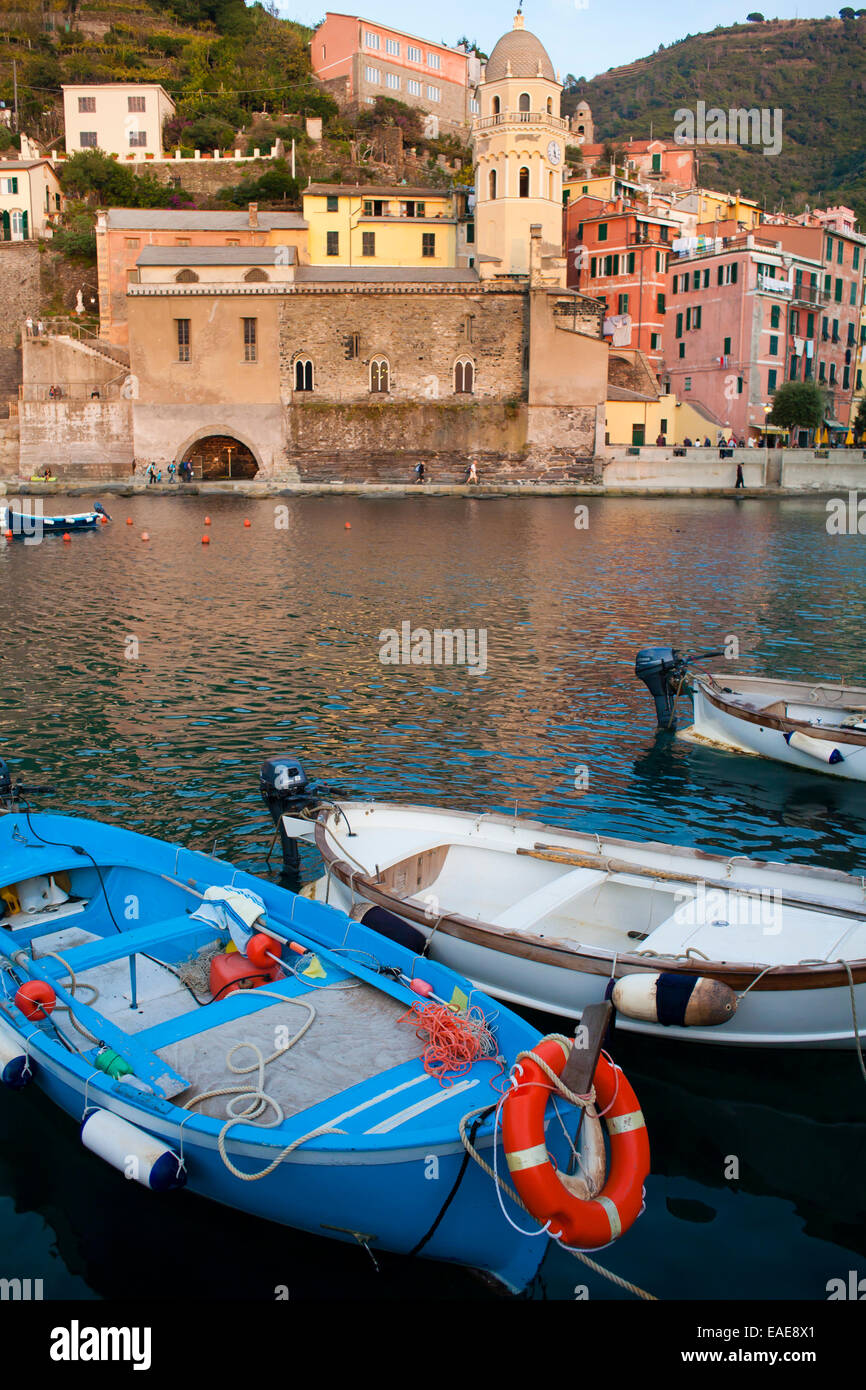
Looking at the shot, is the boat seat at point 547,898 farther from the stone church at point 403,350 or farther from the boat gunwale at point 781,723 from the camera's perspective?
the stone church at point 403,350

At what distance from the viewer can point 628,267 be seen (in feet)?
193

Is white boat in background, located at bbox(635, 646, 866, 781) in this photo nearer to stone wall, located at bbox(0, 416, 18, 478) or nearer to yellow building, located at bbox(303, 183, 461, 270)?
stone wall, located at bbox(0, 416, 18, 478)

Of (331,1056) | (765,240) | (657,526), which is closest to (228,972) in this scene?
(331,1056)

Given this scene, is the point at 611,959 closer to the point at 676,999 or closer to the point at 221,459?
the point at 676,999

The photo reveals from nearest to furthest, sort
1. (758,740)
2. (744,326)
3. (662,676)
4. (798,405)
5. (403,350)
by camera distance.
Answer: (758,740), (662,676), (798,405), (744,326), (403,350)

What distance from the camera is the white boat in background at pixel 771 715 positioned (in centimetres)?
1077

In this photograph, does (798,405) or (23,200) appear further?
(23,200)

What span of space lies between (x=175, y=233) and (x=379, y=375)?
13567 millimetres

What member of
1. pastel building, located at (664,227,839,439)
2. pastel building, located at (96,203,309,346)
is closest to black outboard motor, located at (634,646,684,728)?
pastel building, located at (664,227,839,439)

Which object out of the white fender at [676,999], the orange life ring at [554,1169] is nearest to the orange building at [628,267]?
the white fender at [676,999]

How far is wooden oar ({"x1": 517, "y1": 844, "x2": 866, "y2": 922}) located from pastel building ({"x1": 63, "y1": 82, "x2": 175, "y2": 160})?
69966mm

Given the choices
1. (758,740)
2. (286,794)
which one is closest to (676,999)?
(286,794)

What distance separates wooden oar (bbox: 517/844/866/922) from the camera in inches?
245

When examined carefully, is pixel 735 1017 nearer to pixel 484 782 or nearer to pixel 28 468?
pixel 484 782
